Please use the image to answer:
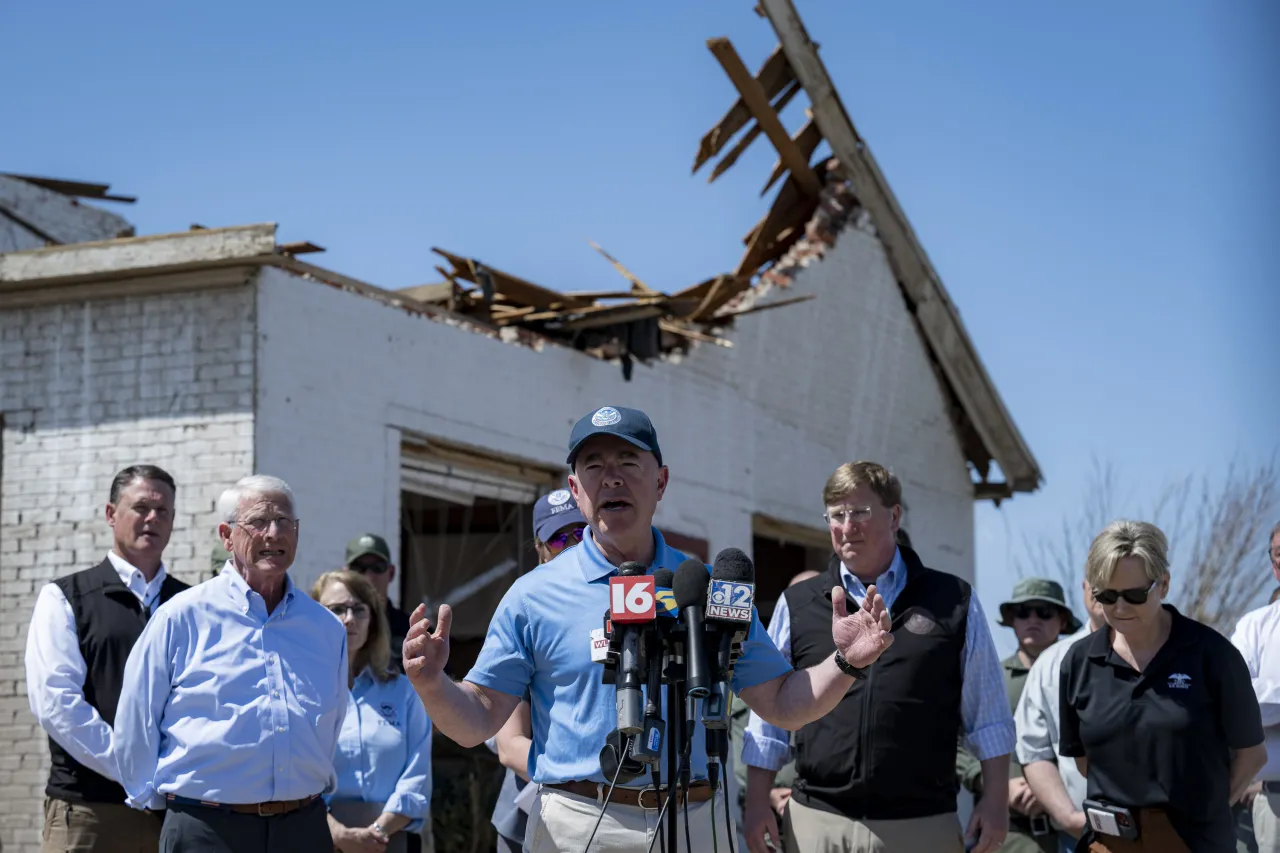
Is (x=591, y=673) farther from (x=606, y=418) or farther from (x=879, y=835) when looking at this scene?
(x=879, y=835)

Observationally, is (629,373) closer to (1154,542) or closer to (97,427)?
(97,427)

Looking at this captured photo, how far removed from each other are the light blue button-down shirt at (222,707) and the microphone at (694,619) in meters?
2.35

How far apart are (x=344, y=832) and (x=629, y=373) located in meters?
6.87

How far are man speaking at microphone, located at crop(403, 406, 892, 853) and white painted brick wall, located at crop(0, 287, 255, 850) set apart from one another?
5827 mm

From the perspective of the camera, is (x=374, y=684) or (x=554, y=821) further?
(x=374, y=684)

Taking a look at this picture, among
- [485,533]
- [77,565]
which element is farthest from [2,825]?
[485,533]

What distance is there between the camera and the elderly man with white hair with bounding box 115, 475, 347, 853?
5324 mm

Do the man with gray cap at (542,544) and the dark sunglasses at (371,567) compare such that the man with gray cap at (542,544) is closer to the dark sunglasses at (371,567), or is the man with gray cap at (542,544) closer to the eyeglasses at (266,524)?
the eyeglasses at (266,524)

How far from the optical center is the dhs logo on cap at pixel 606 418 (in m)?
4.01

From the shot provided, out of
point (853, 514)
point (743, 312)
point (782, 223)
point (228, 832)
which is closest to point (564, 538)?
point (853, 514)

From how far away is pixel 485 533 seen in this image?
46.1 feet

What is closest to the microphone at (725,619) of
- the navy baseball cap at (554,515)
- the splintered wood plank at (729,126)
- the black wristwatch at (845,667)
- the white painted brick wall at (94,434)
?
the black wristwatch at (845,667)

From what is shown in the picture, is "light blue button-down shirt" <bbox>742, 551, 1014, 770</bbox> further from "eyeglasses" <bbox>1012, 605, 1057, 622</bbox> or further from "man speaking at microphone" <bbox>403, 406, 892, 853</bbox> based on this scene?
"eyeglasses" <bbox>1012, 605, 1057, 622</bbox>

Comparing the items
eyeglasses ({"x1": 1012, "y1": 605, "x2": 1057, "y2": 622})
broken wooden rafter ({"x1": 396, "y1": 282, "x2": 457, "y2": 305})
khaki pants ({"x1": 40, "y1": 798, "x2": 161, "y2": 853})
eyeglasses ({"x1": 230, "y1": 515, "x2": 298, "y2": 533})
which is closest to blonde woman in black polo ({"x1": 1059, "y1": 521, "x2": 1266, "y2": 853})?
eyeglasses ({"x1": 1012, "y1": 605, "x2": 1057, "y2": 622})
